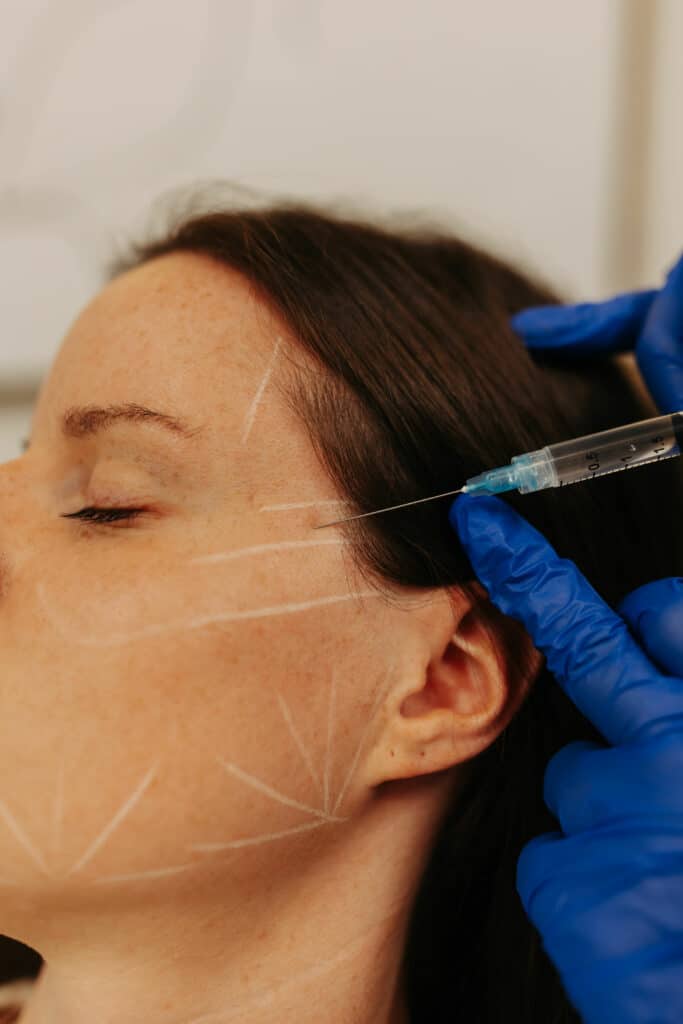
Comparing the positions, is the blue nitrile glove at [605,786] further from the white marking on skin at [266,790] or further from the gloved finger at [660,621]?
the white marking on skin at [266,790]

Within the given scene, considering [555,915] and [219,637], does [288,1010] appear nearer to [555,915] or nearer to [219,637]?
[555,915]

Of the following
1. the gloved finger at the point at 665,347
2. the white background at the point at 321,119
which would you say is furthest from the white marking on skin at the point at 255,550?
the white background at the point at 321,119

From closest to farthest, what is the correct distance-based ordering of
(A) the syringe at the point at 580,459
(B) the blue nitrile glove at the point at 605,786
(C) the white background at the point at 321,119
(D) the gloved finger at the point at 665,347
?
(B) the blue nitrile glove at the point at 605,786 < (A) the syringe at the point at 580,459 < (D) the gloved finger at the point at 665,347 < (C) the white background at the point at 321,119

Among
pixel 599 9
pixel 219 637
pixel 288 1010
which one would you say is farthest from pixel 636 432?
pixel 599 9

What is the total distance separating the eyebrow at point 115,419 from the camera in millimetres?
838

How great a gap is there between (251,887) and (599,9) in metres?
1.51

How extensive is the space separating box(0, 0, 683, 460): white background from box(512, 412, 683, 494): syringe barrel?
717 mm

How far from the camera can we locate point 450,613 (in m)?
0.87

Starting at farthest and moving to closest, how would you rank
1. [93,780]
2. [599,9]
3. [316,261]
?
[599,9], [316,261], [93,780]

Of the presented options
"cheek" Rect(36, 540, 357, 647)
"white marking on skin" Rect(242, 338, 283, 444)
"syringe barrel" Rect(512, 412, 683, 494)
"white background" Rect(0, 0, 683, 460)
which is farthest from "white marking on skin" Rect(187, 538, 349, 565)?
"white background" Rect(0, 0, 683, 460)

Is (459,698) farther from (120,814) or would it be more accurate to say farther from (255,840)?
(120,814)

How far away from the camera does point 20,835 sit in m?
0.75

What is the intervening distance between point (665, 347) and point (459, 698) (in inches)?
20.7

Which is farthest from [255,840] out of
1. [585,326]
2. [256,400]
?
[585,326]
